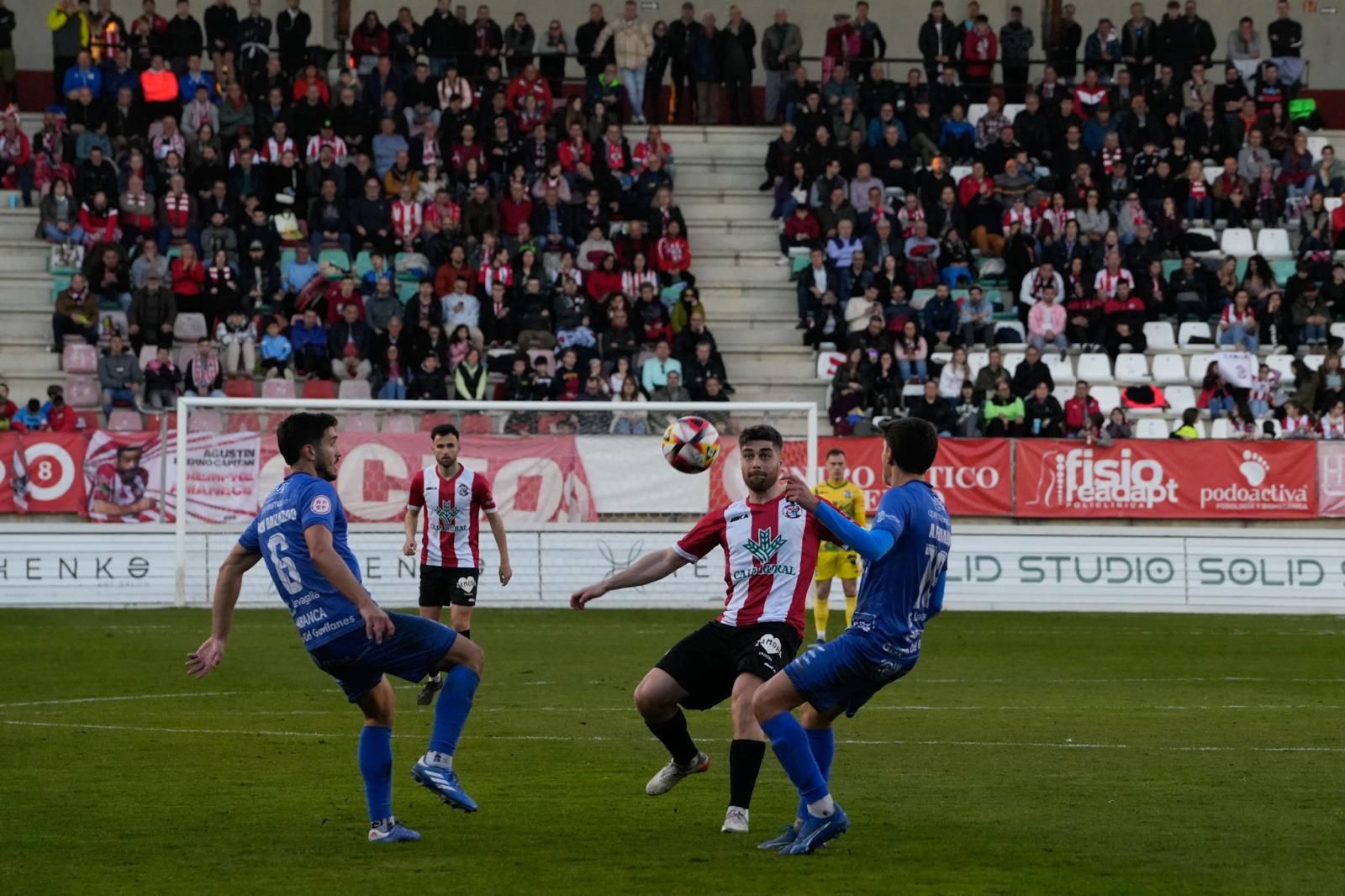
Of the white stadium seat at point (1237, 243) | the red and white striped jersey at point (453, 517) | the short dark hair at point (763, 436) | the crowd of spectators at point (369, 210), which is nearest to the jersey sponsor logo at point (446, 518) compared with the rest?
the red and white striped jersey at point (453, 517)

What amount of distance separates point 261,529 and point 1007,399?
2171 centimetres

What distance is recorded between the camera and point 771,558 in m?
9.18

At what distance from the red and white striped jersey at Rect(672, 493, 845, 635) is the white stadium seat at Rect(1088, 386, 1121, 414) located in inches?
881

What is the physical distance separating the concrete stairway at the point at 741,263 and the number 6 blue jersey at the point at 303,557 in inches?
887

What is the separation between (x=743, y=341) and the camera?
3294 cm

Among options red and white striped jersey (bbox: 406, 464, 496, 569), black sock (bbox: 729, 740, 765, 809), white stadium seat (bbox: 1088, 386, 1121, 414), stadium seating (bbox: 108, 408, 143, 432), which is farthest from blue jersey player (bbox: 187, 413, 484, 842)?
white stadium seat (bbox: 1088, 386, 1121, 414)

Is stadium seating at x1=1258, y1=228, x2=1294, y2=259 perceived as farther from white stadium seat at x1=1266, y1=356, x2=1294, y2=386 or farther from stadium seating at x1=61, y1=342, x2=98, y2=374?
stadium seating at x1=61, y1=342, x2=98, y2=374

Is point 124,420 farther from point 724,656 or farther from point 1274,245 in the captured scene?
point 1274,245

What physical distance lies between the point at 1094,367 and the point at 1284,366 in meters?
3.20

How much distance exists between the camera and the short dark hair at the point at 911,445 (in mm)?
8367

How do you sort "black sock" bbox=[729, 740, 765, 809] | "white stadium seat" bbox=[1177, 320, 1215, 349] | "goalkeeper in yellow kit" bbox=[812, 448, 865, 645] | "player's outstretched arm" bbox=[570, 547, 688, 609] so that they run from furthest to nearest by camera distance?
Answer: "white stadium seat" bbox=[1177, 320, 1215, 349]
"goalkeeper in yellow kit" bbox=[812, 448, 865, 645]
"player's outstretched arm" bbox=[570, 547, 688, 609]
"black sock" bbox=[729, 740, 765, 809]

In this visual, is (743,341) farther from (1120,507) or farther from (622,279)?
(1120,507)

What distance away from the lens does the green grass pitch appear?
819 centimetres

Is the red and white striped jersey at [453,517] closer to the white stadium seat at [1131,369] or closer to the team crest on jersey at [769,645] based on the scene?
the team crest on jersey at [769,645]
